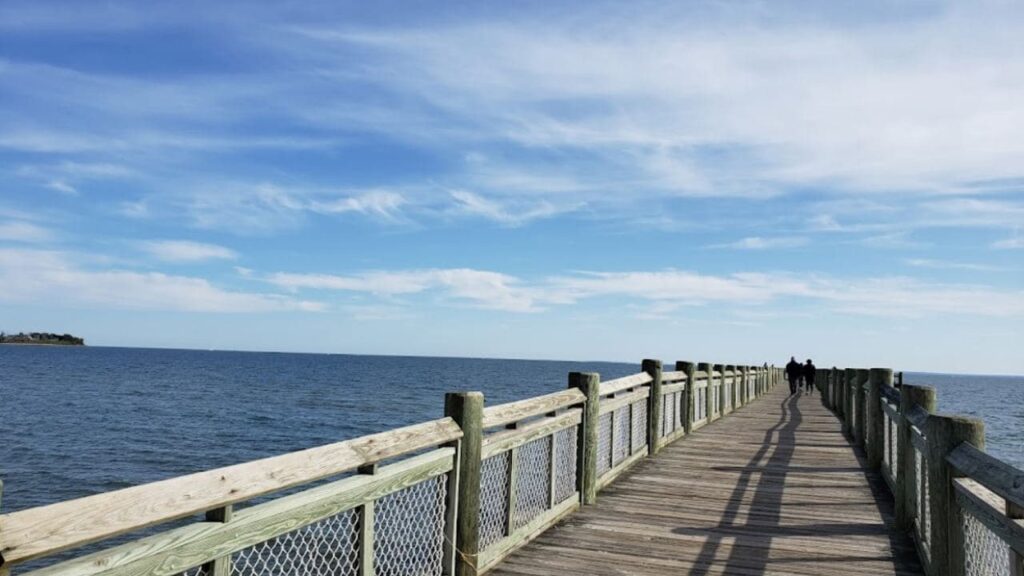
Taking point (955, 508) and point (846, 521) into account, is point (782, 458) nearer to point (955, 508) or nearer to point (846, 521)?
point (846, 521)

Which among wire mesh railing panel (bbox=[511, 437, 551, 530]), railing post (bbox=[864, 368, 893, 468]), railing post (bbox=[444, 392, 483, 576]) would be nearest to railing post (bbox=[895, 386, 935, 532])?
railing post (bbox=[864, 368, 893, 468])

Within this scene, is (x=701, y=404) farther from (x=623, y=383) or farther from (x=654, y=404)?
(x=623, y=383)

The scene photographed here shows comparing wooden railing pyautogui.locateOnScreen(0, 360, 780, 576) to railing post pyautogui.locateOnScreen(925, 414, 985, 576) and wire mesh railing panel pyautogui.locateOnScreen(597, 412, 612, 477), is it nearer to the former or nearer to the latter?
wire mesh railing panel pyautogui.locateOnScreen(597, 412, 612, 477)

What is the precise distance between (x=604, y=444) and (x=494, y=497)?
3315 mm

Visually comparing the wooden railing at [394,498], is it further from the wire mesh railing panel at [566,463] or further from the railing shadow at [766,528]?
the railing shadow at [766,528]

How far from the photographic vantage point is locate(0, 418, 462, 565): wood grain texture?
2424 mm

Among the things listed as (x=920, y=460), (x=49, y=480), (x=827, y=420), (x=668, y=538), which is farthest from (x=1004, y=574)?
(x=49, y=480)

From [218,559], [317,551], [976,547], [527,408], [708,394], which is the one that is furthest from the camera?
[708,394]

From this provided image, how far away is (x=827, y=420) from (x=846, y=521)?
41.5ft

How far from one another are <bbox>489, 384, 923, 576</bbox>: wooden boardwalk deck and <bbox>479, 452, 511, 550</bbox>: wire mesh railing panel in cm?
25

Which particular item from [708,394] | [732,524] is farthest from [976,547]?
[708,394]

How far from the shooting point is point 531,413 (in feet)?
21.8

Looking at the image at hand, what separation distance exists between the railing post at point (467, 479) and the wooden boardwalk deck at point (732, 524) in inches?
15.5

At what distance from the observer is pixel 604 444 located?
9.34m
